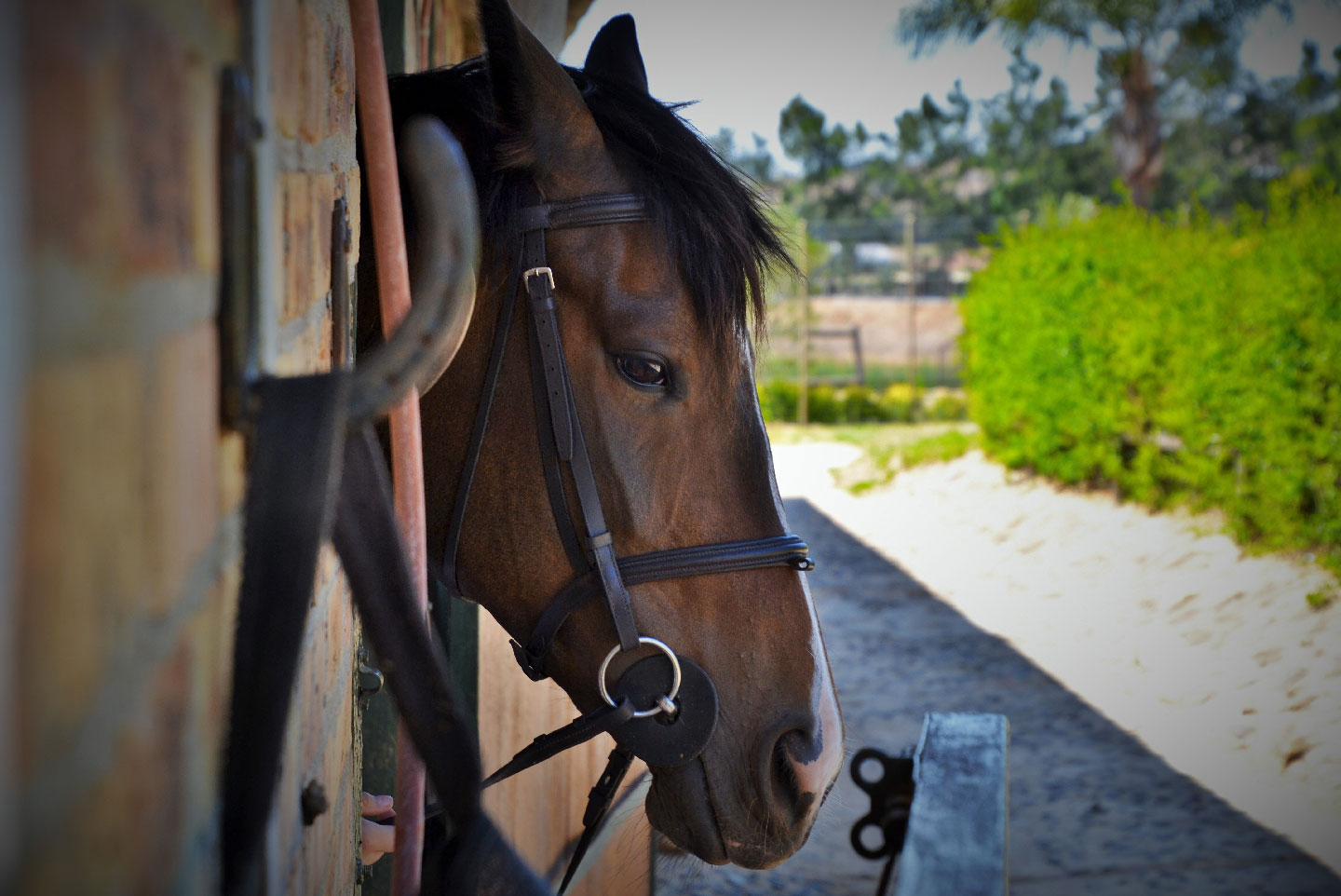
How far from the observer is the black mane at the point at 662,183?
150cm

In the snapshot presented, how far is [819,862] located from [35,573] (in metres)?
4.19

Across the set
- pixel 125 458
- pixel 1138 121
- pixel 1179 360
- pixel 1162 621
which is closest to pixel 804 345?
pixel 1179 360

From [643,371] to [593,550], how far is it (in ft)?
0.90

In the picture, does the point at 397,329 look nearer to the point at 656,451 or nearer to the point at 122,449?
the point at 122,449

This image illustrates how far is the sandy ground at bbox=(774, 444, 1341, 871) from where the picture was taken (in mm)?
4715

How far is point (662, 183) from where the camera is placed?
1535mm

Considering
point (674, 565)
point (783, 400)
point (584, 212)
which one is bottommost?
point (783, 400)

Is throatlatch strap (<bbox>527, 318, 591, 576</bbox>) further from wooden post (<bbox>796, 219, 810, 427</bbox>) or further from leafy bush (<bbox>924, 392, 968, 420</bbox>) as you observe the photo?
leafy bush (<bbox>924, 392, 968, 420</bbox>)

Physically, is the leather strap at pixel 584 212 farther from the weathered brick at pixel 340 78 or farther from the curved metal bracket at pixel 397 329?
the curved metal bracket at pixel 397 329

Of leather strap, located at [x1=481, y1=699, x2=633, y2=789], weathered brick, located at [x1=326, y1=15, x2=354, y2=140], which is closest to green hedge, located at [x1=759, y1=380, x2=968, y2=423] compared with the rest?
leather strap, located at [x1=481, y1=699, x2=633, y2=789]

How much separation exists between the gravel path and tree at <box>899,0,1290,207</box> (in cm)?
1351

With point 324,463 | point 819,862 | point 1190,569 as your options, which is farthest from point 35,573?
point 1190,569

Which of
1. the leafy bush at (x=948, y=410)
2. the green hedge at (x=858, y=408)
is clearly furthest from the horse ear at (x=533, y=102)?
the leafy bush at (x=948, y=410)

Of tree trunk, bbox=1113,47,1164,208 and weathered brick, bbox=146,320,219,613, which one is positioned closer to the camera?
weathered brick, bbox=146,320,219,613
